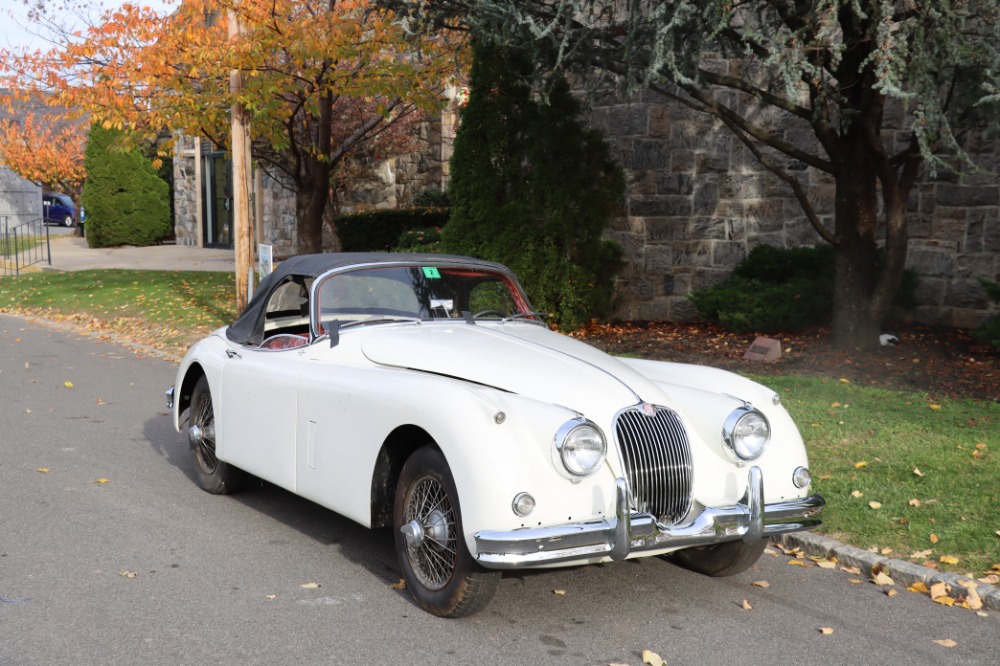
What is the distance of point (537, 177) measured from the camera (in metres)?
14.2

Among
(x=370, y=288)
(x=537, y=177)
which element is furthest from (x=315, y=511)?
(x=537, y=177)

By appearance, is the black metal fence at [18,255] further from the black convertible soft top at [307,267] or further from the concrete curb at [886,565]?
the concrete curb at [886,565]

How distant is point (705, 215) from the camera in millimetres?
14883

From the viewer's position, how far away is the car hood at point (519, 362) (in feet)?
16.4

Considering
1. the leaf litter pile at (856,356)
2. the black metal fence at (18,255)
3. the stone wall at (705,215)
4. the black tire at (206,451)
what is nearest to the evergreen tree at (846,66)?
the leaf litter pile at (856,356)

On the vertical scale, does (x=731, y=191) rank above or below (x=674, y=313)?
above

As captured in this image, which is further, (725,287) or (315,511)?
(725,287)

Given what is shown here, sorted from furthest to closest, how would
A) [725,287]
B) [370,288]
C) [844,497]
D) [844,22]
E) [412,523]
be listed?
1. [725,287]
2. [844,22]
3. [844,497]
4. [370,288]
5. [412,523]

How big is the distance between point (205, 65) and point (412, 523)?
35.8ft

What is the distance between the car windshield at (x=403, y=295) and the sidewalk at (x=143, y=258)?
19020mm

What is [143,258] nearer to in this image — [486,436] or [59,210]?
[59,210]

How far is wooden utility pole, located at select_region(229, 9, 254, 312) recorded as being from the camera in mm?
14164

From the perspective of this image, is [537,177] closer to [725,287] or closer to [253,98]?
[725,287]

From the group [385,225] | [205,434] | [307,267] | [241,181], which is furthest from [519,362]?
[385,225]
